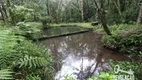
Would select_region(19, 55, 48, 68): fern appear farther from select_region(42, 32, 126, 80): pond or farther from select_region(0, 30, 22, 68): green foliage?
select_region(42, 32, 126, 80): pond

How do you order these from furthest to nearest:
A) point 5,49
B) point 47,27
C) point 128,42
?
point 47,27 < point 128,42 < point 5,49

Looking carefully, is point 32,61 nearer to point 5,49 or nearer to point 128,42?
point 5,49

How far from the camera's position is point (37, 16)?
17.2 m

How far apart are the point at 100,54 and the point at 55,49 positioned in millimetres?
2362

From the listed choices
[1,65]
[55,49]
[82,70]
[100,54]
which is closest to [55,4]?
[55,49]

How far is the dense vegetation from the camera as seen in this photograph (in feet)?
10.0

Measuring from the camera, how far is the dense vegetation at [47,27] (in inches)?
121

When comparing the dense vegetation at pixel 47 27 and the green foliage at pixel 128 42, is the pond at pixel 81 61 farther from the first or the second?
the dense vegetation at pixel 47 27

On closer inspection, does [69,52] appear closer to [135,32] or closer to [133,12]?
[135,32]

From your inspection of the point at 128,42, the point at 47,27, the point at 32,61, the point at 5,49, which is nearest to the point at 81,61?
the point at 128,42

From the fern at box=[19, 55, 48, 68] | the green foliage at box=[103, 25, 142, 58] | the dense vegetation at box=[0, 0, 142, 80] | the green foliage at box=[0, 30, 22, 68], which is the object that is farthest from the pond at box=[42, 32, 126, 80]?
the green foliage at box=[0, 30, 22, 68]

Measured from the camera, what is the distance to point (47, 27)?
18.2 metres

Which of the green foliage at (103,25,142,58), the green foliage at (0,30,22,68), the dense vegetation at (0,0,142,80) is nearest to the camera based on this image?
the green foliage at (0,30,22,68)

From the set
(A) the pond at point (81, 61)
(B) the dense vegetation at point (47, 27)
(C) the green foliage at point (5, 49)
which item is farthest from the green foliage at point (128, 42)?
(C) the green foliage at point (5, 49)
